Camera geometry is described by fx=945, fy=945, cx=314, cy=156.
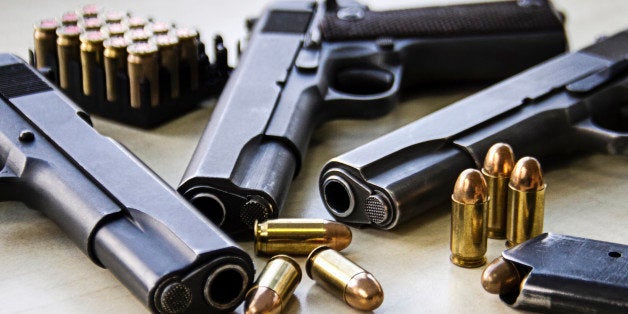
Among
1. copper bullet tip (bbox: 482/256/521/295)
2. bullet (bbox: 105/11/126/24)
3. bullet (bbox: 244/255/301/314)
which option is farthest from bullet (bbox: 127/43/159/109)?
copper bullet tip (bbox: 482/256/521/295)

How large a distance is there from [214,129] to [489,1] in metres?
1.21

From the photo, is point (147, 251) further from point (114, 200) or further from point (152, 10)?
point (152, 10)

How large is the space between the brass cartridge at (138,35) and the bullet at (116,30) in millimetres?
22

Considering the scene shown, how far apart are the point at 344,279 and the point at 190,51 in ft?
3.75

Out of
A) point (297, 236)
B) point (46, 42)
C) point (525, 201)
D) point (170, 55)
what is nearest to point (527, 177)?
point (525, 201)

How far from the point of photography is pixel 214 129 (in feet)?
7.77

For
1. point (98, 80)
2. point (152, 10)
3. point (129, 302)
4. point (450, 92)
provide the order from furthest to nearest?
point (152, 10), point (450, 92), point (98, 80), point (129, 302)

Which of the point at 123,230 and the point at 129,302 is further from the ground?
the point at 123,230

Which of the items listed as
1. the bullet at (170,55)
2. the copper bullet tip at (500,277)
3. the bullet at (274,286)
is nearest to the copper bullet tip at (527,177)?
the copper bullet tip at (500,277)

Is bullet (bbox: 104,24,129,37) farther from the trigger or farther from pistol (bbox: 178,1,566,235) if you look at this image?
the trigger

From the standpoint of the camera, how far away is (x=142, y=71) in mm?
2732

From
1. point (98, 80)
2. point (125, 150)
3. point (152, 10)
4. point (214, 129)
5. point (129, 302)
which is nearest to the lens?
point (129, 302)

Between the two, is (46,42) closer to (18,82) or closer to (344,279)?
(18,82)

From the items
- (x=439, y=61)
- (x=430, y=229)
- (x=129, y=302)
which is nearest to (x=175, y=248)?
(x=129, y=302)
